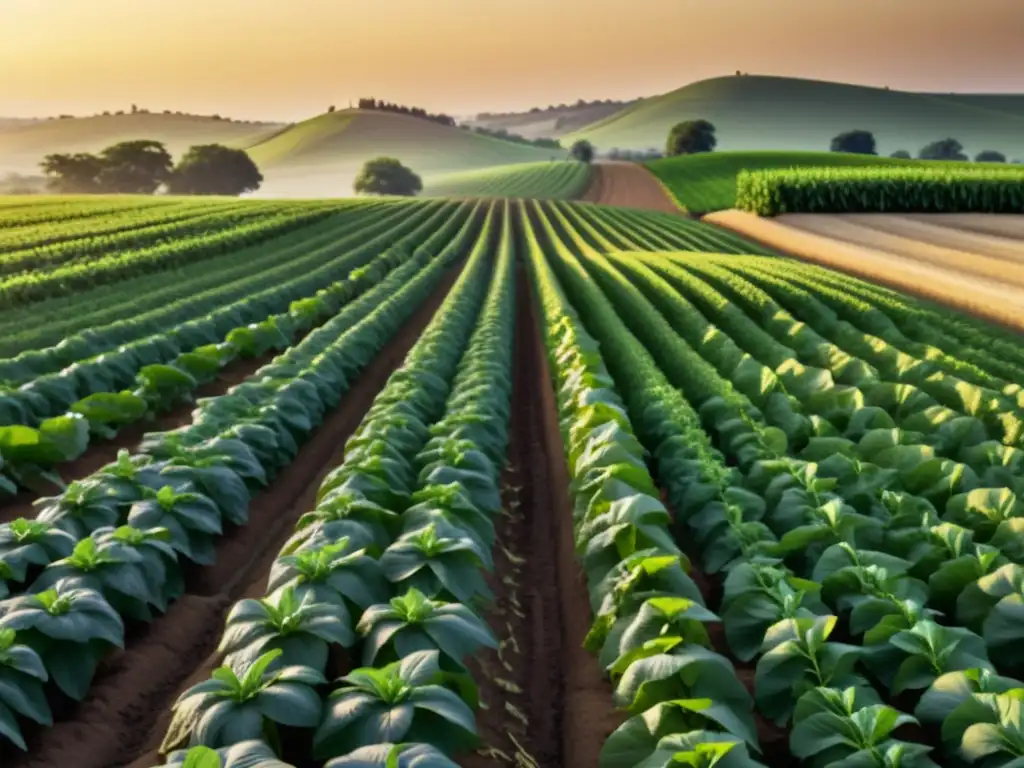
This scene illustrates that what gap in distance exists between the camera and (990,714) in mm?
3701

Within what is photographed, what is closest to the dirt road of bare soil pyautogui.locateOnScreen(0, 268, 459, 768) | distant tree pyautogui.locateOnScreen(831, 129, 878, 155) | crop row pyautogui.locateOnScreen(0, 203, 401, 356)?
crop row pyautogui.locateOnScreen(0, 203, 401, 356)

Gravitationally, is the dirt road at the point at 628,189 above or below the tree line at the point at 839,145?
below

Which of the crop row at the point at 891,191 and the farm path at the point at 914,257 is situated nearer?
the farm path at the point at 914,257

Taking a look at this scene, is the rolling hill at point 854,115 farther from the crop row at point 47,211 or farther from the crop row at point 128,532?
the crop row at point 128,532

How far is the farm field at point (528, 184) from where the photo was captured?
74.9 metres

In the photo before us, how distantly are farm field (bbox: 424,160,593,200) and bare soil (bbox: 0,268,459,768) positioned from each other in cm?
6330

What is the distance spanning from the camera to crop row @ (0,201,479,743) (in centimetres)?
488

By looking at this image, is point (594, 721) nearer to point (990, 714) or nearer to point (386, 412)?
point (990, 714)

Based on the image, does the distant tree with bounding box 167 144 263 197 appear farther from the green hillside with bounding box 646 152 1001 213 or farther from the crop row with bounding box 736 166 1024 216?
the crop row with bounding box 736 166 1024 216

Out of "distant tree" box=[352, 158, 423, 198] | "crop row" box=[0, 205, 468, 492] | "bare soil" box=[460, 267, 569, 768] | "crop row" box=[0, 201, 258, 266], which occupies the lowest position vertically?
"bare soil" box=[460, 267, 569, 768]

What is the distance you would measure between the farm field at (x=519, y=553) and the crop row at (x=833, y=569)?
0.07ft

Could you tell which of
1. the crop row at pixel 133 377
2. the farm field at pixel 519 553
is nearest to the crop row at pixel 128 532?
the farm field at pixel 519 553

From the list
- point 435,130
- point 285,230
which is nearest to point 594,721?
point 285,230

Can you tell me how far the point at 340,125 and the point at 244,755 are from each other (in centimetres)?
18692
